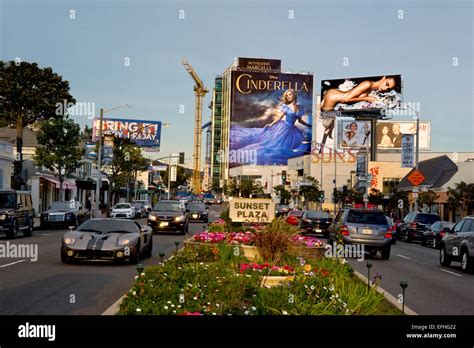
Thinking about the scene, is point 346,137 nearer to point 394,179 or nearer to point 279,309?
point 394,179

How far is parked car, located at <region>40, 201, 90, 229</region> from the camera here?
3625 cm

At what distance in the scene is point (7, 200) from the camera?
1107 inches

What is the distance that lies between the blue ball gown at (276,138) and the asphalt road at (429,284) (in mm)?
147211

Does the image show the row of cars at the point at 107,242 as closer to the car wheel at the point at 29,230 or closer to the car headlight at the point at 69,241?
the car headlight at the point at 69,241

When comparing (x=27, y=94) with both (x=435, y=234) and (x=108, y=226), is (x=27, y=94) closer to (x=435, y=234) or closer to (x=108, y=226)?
(x=108, y=226)

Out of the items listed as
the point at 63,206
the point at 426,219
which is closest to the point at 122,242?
the point at 63,206

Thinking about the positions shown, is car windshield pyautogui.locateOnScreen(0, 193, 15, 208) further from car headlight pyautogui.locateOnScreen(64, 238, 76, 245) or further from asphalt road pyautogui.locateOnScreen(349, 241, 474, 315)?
asphalt road pyautogui.locateOnScreen(349, 241, 474, 315)

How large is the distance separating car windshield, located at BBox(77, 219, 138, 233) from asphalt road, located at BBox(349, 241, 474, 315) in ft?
21.4

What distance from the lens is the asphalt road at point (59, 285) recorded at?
1046 centimetres

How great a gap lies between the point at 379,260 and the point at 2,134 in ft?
149

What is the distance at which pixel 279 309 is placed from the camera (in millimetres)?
7781

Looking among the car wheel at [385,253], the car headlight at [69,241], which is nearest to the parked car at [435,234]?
the car wheel at [385,253]

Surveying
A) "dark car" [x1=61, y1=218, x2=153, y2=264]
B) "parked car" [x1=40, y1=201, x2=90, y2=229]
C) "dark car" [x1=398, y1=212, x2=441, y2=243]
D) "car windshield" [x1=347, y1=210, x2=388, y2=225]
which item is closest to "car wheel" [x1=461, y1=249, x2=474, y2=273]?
"car windshield" [x1=347, y1=210, x2=388, y2=225]
